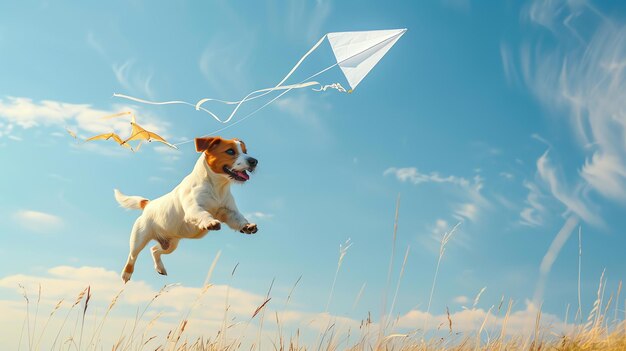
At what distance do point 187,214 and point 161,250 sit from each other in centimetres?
80

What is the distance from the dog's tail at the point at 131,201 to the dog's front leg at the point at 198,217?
1.38 meters

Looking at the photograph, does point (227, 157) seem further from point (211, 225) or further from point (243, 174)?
point (211, 225)

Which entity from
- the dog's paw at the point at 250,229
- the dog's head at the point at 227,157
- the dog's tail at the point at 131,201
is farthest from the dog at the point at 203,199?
the dog's tail at the point at 131,201

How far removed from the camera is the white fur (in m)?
5.75

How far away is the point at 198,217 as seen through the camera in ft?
18.5

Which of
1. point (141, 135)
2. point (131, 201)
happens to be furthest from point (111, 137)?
point (131, 201)

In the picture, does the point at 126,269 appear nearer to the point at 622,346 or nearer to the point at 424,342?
the point at 424,342

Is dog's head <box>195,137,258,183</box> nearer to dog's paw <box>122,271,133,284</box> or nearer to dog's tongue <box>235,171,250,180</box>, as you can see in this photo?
dog's tongue <box>235,171,250,180</box>

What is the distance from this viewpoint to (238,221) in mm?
5688

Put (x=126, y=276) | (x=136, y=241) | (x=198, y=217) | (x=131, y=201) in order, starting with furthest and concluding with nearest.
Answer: (x=131, y=201) → (x=136, y=241) → (x=126, y=276) → (x=198, y=217)

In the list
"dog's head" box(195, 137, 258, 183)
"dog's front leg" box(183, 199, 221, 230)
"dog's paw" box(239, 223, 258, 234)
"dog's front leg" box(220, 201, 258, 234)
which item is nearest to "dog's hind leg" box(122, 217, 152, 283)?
"dog's front leg" box(183, 199, 221, 230)

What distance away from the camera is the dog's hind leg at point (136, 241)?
20.5 feet

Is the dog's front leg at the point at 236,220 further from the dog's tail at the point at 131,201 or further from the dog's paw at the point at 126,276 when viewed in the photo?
the dog's tail at the point at 131,201

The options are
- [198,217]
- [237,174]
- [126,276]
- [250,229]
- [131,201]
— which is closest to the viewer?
[250,229]
